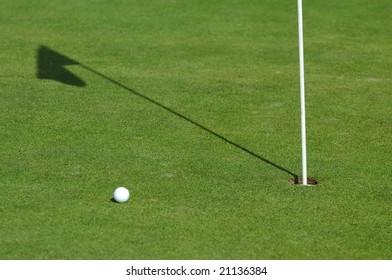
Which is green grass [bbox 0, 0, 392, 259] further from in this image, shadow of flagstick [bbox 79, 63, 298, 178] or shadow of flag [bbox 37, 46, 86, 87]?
shadow of flag [bbox 37, 46, 86, 87]

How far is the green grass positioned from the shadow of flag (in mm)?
188

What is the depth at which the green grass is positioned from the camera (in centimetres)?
1225

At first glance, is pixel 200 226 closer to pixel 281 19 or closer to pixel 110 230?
pixel 110 230

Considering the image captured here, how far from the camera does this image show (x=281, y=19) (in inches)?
926

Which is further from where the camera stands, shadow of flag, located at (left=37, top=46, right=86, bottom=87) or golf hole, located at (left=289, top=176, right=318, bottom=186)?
shadow of flag, located at (left=37, top=46, right=86, bottom=87)

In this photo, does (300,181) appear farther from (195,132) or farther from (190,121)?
(190,121)

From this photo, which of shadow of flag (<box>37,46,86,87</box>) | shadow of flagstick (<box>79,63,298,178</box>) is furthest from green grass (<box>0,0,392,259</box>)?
shadow of flag (<box>37,46,86,87</box>)

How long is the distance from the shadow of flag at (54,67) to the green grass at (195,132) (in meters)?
0.19

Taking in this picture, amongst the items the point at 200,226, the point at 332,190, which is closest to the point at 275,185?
the point at 332,190

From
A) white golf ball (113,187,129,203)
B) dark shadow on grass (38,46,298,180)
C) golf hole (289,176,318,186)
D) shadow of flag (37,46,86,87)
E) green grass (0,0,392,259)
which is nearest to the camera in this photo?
green grass (0,0,392,259)

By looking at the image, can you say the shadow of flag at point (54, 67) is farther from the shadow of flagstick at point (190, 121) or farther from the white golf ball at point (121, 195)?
the white golf ball at point (121, 195)

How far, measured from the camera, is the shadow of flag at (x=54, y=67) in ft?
62.6

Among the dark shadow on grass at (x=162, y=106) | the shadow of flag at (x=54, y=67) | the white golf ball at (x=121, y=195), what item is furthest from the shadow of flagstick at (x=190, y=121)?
the white golf ball at (x=121, y=195)

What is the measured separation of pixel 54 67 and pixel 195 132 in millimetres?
4898
